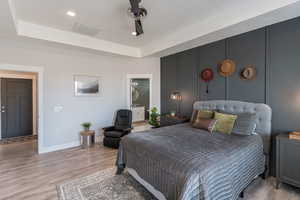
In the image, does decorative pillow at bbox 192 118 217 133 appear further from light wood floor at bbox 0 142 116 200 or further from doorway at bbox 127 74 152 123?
doorway at bbox 127 74 152 123

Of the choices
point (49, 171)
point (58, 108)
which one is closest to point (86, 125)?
point (58, 108)

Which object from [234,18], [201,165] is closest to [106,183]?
[201,165]

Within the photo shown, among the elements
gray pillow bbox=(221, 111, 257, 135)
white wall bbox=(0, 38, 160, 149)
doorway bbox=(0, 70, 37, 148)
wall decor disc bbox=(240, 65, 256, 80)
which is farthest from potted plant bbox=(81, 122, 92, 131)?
wall decor disc bbox=(240, 65, 256, 80)

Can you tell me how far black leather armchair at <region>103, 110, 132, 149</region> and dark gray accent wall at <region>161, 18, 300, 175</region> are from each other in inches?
82.7

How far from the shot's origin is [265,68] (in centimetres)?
297

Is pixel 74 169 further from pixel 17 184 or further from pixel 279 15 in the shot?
Answer: pixel 279 15

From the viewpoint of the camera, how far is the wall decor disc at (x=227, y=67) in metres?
3.42

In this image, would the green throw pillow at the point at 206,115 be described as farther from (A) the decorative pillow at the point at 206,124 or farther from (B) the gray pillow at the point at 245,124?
(B) the gray pillow at the point at 245,124

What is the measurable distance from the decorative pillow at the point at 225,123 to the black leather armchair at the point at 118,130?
2.42 m

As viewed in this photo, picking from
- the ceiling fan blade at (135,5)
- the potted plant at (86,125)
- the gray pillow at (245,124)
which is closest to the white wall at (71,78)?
the potted plant at (86,125)

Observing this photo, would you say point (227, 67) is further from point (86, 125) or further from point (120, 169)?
point (86, 125)

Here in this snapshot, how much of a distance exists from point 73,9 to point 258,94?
12.3 ft

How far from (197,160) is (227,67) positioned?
8.20 ft

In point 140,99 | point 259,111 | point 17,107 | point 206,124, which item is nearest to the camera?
point 259,111
